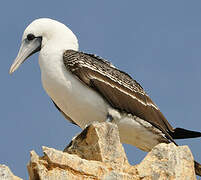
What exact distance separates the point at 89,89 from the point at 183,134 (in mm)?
2697

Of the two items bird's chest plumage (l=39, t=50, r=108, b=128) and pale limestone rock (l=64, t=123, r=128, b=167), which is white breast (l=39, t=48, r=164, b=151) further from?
pale limestone rock (l=64, t=123, r=128, b=167)

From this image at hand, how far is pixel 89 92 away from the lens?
16.8m

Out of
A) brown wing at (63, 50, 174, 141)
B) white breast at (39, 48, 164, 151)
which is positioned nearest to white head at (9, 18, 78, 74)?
brown wing at (63, 50, 174, 141)

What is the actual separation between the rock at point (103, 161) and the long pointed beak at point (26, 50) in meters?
4.35

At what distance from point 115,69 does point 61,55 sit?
1.79m

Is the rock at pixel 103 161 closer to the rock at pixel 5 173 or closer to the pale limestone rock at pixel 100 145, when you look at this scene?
the pale limestone rock at pixel 100 145

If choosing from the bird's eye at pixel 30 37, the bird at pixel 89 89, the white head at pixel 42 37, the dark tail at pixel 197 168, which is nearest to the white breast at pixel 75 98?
the bird at pixel 89 89

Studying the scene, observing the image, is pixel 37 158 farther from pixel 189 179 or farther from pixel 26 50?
pixel 26 50

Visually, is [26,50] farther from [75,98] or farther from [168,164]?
[168,164]

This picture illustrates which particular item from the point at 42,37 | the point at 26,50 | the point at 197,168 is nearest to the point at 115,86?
the point at 42,37

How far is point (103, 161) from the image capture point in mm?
13312

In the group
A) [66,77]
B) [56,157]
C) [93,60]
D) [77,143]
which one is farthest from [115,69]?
[56,157]

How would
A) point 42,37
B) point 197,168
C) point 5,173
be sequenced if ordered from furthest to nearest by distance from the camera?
1. point 42,37
2. point 197,168
3. point 5,173

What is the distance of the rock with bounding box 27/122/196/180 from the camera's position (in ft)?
41.3
